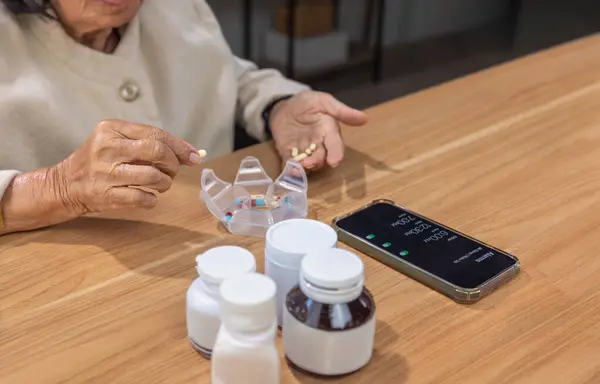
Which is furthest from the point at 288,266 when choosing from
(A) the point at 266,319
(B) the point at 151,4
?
(B) the point at 151,4

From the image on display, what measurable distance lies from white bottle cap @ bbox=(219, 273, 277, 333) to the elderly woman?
0.98 ft

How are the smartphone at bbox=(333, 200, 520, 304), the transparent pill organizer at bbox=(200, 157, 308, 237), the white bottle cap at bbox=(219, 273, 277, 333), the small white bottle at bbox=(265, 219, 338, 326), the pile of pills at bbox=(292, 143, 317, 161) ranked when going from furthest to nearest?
the pile of pills at bbox=(292, 143, 317, 161)
the transparent pill organizer at bbox=(200, 157, 308, 237)
the smartphone at bbox=(333, 200, 520, 304)
the small white bottle at bbox=(265, 219, 338, 326)
the white bottle cap at bbox=(219, 273, 277, 333)

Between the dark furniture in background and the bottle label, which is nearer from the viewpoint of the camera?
the bottle label

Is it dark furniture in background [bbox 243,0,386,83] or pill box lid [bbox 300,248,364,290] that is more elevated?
pill box lid [bbox 300,248,364,290]

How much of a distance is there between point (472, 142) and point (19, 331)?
68cm

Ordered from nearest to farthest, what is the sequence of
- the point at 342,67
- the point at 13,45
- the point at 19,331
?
1. the point at 19,331
2. the point at 13,45
3. the point at 342,67

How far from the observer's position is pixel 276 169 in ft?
Answer: 3.37

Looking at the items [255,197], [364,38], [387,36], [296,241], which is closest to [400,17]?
[387,36]

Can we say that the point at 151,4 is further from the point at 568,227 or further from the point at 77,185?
the point at 568,227

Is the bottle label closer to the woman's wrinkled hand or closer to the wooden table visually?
the wooden table

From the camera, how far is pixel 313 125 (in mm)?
1105

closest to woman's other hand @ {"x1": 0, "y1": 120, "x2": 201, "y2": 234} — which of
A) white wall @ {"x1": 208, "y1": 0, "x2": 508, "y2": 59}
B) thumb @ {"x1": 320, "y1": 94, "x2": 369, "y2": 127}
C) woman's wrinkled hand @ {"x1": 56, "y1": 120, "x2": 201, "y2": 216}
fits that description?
woman's wrinkled hand @ {"x1": 56, "y1": 120, "x2": 201, "y2": 216}

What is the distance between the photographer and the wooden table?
0.66m

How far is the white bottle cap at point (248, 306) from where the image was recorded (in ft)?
1.78
